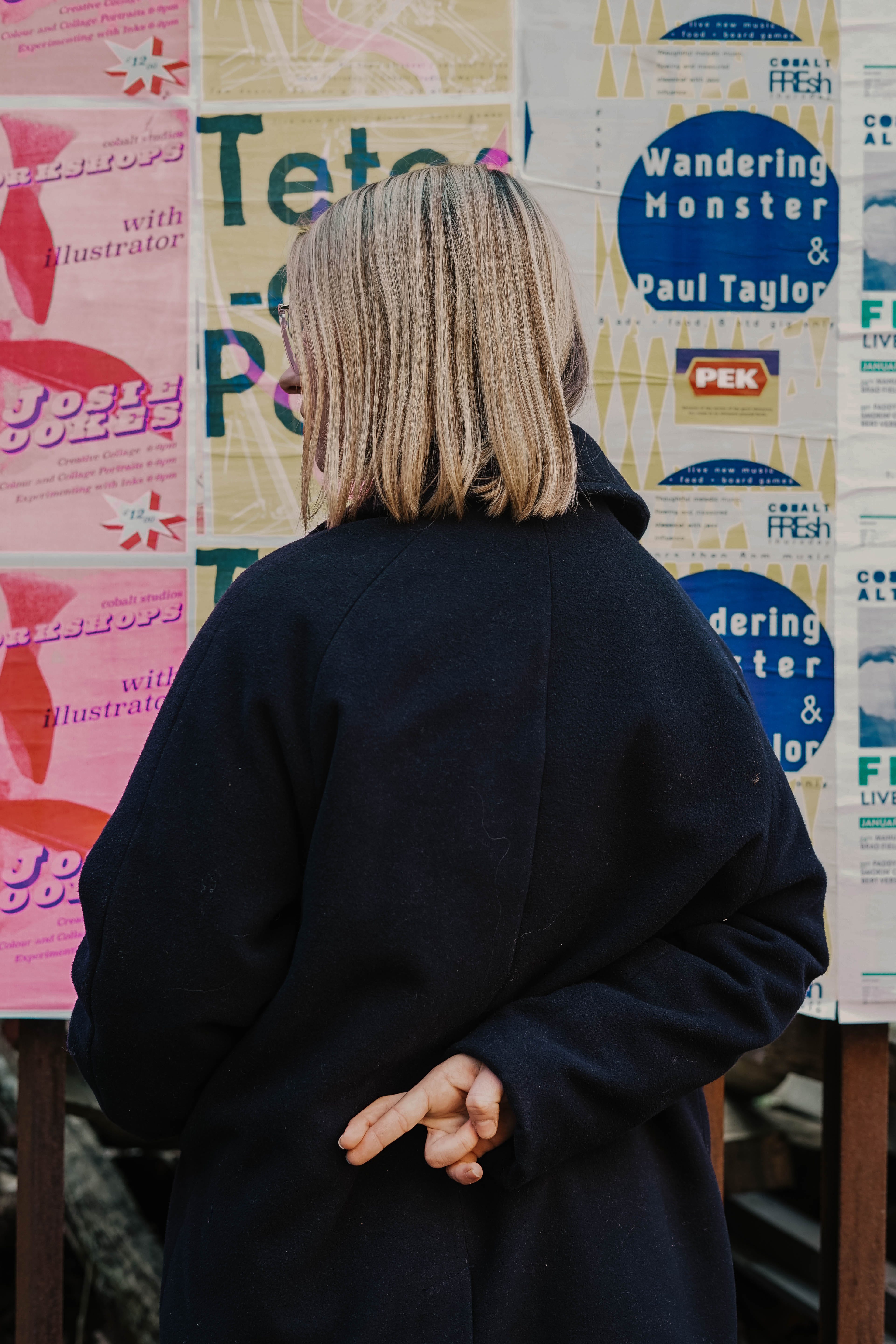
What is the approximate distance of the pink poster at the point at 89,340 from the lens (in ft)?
5.17

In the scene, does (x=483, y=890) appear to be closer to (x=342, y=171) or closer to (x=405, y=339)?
(x=405, y=339)

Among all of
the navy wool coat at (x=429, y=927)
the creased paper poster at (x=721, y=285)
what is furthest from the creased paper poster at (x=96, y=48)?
the navy wool coat at (x=429, y=927)

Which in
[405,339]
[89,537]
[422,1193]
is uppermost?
[405,339]

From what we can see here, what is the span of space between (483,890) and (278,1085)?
0.70 ft

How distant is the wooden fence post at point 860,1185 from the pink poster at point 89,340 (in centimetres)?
123

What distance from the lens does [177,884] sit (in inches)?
31.5

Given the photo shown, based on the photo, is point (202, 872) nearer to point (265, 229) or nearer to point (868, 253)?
point (265, 229)

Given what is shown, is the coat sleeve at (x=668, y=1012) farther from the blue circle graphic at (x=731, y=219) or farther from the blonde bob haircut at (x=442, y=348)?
the blue circle graphic at (x=731, y=219)

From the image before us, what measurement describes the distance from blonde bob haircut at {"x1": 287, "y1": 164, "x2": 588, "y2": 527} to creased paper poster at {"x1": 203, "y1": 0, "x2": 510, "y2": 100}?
2.54 ft

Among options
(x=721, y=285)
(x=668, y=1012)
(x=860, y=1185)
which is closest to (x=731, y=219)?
(x=721, y=285)

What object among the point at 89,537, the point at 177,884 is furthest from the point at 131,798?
the point at 89,537

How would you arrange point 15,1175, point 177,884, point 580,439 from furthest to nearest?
point 15,1175 < point 580,439 < point 177,884

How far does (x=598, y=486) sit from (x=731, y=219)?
2.85 ft

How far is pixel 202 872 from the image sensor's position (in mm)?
798
